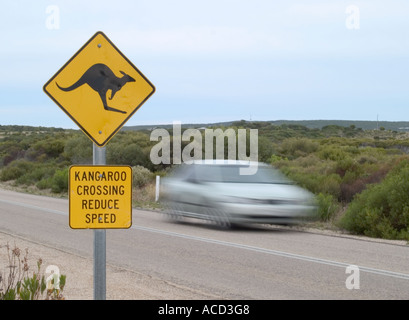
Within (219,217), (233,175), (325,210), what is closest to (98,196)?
(219,217)

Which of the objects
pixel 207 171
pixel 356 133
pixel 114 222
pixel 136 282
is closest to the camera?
pixel 114 222

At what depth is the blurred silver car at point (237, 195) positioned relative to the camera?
47.9 ft

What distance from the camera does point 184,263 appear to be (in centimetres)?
1066

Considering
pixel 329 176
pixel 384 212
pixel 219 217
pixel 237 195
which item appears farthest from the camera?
pixel 329 176

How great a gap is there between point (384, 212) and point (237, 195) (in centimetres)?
358

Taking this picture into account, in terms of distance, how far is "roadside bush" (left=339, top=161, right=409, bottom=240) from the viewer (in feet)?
47.6

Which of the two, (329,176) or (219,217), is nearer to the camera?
(219,217)

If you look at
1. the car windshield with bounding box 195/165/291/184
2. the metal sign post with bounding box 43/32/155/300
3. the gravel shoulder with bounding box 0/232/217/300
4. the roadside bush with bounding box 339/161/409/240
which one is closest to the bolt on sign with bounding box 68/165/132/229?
the metal sign post with bounding box 43/32/155/300

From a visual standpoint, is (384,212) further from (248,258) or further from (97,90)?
(97,90)

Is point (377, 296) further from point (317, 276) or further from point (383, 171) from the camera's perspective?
point (383, 171)

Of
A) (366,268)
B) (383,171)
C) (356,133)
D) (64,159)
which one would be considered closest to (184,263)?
(366,268)

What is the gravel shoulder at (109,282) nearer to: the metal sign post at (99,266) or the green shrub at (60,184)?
the metal sign post at (99,266)

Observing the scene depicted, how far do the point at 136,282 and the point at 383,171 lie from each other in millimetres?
14638

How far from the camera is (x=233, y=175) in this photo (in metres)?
15.6
